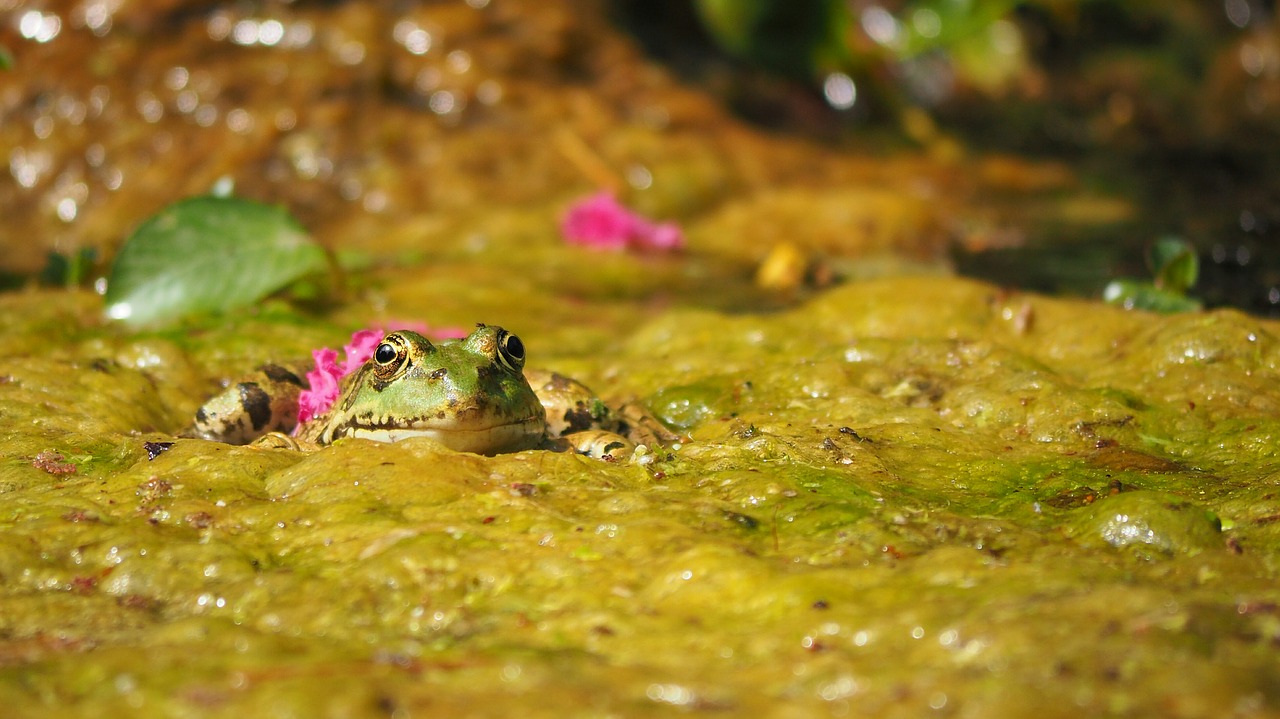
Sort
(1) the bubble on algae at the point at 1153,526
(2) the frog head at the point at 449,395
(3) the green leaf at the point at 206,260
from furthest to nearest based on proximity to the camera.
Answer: (3) the green leaf at the point at 206,260
(2) the frog head at the point at 449,395
(1) the bubble on algae at the point at 1153,526

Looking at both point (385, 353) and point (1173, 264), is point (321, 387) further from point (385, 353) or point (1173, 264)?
point (1173, 264)

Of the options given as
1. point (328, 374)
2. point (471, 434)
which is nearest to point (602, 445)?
point (471, 434)

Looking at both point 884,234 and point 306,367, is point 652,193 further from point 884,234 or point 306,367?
point 306,367

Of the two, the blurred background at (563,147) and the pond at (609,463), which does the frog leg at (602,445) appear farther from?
the blurred background at (563,147)

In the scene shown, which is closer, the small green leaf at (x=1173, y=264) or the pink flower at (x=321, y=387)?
the pink flower at (x=321, y=387)

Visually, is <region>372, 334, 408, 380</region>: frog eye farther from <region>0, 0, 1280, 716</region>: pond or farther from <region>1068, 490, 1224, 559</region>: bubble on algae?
<region>1068, 490, 1224, 559</region>: bubble on algae

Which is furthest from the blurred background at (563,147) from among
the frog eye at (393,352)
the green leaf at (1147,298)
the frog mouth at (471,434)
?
the frog eye at (393,352)

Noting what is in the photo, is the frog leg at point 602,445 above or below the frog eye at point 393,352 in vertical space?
below
